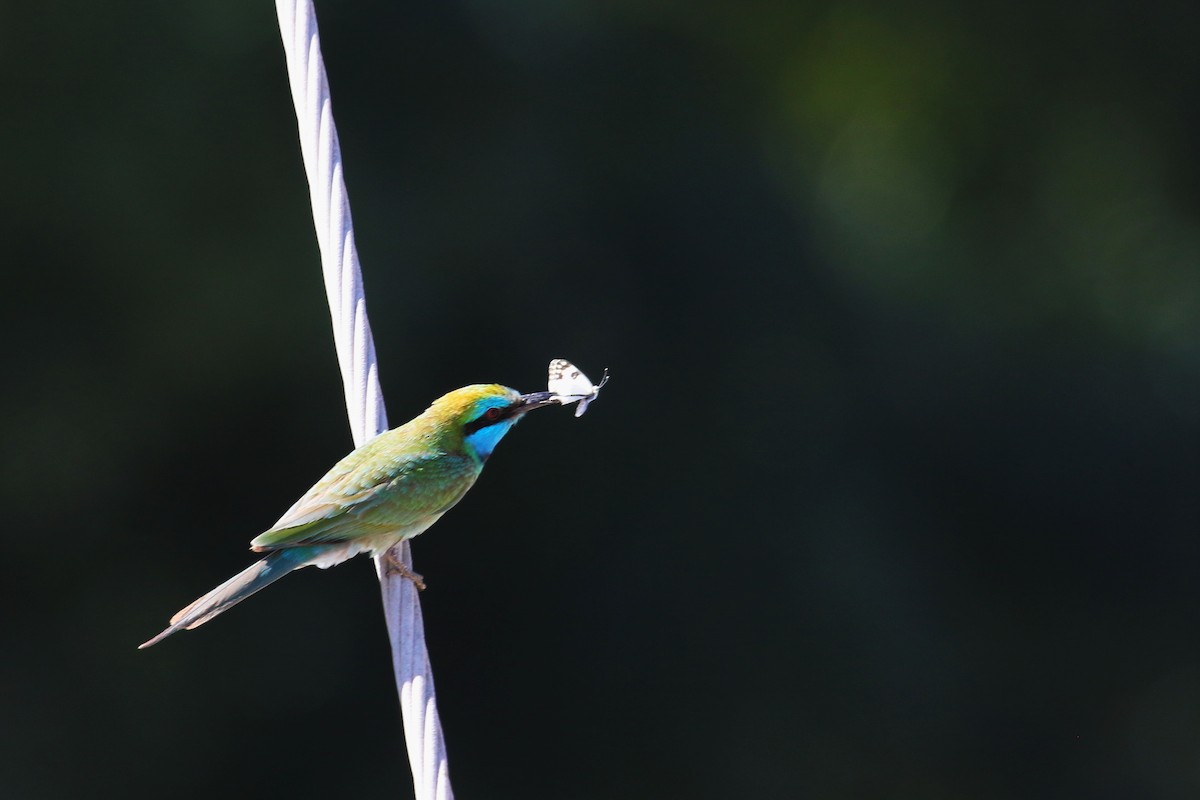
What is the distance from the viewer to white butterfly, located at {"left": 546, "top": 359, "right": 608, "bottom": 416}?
244 centimetres

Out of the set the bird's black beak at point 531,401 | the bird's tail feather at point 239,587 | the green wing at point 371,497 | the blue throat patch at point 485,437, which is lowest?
the bird's tail feather at point 239,587

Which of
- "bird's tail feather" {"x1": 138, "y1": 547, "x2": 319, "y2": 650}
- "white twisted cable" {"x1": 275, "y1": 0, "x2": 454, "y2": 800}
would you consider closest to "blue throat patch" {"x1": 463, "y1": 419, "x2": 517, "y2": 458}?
"bird's tail feather" {"x1": 138, "y1": 547, "x2": 319, "y2": 650}

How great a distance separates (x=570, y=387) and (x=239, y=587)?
85cm

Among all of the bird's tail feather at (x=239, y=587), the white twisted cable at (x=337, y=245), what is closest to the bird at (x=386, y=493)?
the bird's tail feather at (x=239, y=587)

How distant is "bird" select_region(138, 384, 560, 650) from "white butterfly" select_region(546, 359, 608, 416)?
0.12ft

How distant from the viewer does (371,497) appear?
212 cm

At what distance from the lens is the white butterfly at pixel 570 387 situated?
8.01 ft

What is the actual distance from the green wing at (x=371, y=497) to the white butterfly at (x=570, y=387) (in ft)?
0.81

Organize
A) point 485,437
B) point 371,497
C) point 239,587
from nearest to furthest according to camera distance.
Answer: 1. point 239,587
2. point 371,497
3. point 485,437

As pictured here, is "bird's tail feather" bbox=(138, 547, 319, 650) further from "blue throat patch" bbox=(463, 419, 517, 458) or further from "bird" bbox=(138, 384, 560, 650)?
"blue throat patch" bbox=(463, 419, 517, 458)

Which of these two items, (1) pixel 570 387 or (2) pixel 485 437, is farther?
(1) pixel 570 387

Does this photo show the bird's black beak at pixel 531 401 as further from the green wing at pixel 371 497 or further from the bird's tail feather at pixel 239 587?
the bird's tail feather at pixel 239 587

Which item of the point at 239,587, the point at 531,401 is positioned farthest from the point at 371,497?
the point at 531,401

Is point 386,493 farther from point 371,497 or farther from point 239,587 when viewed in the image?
point 239,587
